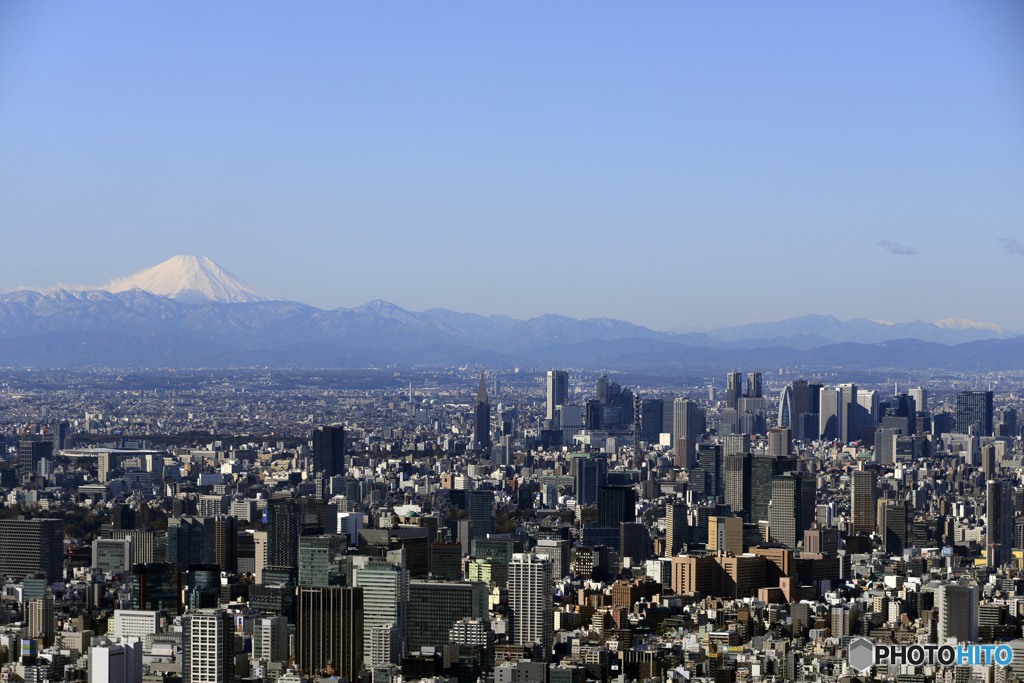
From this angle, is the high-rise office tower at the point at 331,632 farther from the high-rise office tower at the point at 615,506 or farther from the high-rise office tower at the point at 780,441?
the high-rise office tower at the point at 780,441

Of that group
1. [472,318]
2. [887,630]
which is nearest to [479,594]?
[887,630]

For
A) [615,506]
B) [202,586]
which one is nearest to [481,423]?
[615,506]

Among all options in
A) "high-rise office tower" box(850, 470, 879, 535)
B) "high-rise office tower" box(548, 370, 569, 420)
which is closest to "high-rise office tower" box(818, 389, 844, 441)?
"high-rise office tower" box(548, 370, 569, 420)

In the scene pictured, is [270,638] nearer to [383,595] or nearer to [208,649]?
[208,649]

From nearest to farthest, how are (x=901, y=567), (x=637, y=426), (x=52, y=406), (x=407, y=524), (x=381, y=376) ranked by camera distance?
(x=901, y=567), (x=407, y=524), (x=52, y=406), (x=637, y=426), (x=381, y=376)

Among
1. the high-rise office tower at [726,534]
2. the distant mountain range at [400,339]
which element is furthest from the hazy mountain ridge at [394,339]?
the high-rise office tower at [726,534]

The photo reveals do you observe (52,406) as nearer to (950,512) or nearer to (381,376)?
(381,376)
